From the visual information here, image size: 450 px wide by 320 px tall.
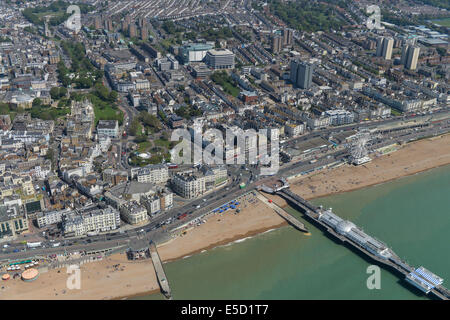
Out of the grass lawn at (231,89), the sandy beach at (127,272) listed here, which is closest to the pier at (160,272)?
the sandy beach at (127,272)

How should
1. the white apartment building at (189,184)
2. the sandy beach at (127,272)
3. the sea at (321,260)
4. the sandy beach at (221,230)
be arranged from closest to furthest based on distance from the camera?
the sandy beach at (127,272)
the sandy beach at (221,230)
the sea at (321,260)
the white apartment building at (189,184)

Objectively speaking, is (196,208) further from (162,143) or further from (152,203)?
(162,143)

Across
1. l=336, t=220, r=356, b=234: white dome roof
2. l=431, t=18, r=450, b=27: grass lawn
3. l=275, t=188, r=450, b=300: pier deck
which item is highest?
l=431, t=18, r=450, b=27: grass lawn

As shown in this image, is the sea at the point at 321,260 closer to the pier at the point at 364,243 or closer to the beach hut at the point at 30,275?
the pier at the point at 364,243

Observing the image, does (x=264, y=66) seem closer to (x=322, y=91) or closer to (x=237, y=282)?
(x=322, y=91)

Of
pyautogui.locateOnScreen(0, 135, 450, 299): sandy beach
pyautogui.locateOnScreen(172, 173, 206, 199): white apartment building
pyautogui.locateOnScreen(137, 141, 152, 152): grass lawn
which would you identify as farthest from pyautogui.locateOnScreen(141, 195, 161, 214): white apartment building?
pyautogui.locateOnScreen(137, 141, 152, 152): grass lawn

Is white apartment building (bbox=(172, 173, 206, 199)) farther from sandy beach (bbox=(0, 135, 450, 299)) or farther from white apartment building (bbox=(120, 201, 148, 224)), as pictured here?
white apartment building (bbox=(120, 201, 148, 224))

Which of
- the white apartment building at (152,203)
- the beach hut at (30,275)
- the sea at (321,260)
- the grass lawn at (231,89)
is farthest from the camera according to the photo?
the grass lawn at (231,89)
